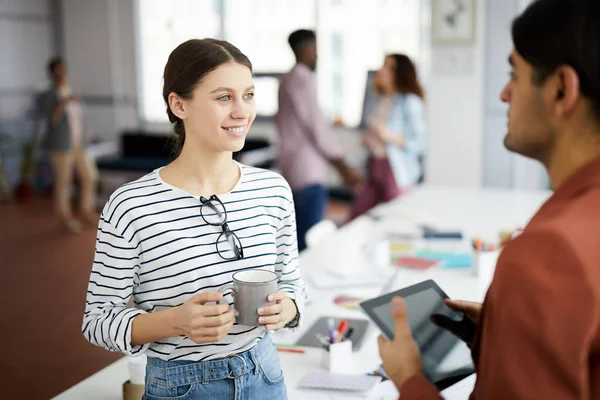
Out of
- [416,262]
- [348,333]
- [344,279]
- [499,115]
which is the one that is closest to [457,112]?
[499,115]

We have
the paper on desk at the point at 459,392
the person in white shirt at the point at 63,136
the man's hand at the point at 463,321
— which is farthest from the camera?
the person in white shirt at the point at 63,136

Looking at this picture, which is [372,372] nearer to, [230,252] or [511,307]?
[230,252]

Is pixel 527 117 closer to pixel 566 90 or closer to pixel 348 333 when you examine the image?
pixel 566 90

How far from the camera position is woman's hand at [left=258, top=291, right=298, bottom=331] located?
56.5 inches

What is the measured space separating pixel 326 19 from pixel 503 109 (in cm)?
356

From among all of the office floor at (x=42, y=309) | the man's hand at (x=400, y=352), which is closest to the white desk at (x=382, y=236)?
the man's hand at (x=400, y=352)

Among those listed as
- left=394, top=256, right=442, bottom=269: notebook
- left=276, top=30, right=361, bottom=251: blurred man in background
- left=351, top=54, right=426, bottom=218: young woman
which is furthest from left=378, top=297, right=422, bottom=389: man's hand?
left=351, top=54, right=426, bottom=218: young woman

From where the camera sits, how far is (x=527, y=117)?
992mm

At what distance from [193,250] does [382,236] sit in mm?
2152

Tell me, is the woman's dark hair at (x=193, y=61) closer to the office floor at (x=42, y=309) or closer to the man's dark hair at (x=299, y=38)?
the office floor at (x=42, y=309)

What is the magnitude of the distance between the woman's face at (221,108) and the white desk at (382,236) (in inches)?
18.2

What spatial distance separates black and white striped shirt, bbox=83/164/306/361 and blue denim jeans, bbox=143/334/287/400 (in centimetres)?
2

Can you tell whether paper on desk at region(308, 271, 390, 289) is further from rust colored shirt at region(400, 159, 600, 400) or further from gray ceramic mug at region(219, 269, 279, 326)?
rust colored shirt at region(400, 159, 600, 400)

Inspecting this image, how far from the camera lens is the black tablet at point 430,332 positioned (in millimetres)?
1177
